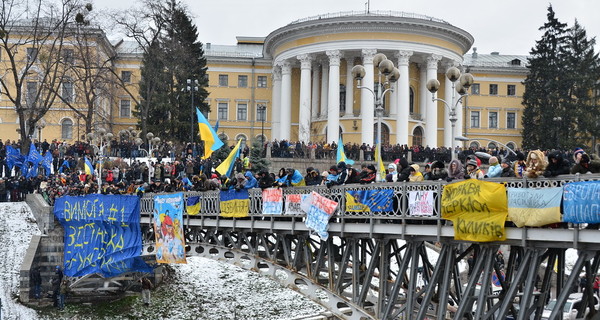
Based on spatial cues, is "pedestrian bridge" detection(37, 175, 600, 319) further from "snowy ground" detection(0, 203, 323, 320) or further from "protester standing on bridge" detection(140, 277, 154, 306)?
"protester standing on bridge" detection(140, 277, 154, 306)

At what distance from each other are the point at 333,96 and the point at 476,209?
4930cm

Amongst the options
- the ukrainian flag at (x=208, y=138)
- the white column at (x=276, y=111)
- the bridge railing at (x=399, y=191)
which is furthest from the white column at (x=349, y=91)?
the bridge railing at (x=399, y=191)

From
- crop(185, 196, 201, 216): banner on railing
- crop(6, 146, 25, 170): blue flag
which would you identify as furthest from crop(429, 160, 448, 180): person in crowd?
crop(6, 146, 25, 170): blue flag

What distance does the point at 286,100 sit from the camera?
229ft

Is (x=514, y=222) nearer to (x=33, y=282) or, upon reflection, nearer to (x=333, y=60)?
(x=33, y=282)

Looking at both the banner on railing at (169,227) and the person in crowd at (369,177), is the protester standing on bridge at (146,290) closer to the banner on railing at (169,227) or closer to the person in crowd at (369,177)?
the banner on railing at (169,227)

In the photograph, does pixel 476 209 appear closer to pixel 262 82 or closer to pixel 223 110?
pixel 262 82

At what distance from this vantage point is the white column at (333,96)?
63.4 meters

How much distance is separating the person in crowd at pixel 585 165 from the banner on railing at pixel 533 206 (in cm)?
60

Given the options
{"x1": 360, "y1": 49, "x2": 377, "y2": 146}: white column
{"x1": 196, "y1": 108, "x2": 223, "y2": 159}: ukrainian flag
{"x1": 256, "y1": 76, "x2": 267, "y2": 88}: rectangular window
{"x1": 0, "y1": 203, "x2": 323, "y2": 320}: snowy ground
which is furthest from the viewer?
{"x1": 256, "y1": 76, "x2": 267, "y2": 88}: rectangular window

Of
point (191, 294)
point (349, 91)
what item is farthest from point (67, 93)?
point (191, 294)

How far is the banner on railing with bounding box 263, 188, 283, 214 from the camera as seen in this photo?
22283 millimetres

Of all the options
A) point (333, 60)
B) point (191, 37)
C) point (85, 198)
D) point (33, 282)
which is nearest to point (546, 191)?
point (85, 198)

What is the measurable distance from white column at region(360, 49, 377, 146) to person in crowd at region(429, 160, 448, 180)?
4578 centimetres
